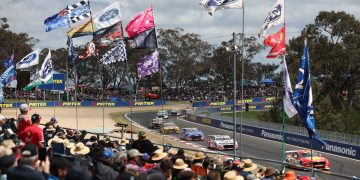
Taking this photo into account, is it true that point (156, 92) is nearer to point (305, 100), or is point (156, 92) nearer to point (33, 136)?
point (305, 100)

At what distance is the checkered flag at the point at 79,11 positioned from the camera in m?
28.1

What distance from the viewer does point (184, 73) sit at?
12312cm

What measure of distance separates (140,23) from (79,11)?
5.33 metres

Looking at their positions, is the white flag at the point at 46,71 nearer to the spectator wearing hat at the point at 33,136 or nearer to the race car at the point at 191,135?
the race car at the point at 191,135

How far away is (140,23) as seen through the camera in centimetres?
2470

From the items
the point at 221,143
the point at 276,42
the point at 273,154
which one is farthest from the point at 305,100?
the point at 221,143

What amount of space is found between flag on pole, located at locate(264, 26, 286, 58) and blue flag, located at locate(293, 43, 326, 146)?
8.12 m

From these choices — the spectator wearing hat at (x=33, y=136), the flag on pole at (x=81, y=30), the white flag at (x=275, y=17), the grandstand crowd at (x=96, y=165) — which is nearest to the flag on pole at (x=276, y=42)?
the white flag at (x=275, y=17)

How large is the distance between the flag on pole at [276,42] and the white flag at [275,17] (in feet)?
1.78

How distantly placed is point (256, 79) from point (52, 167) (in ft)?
468

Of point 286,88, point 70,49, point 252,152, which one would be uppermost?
point 70,49

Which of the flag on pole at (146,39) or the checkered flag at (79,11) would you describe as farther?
the checkered flag at (79,11)

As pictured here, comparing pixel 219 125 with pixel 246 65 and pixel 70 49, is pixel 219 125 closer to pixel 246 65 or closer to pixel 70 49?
pixel 70 49

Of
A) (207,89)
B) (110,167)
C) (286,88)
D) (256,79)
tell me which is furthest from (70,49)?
(256,79)
